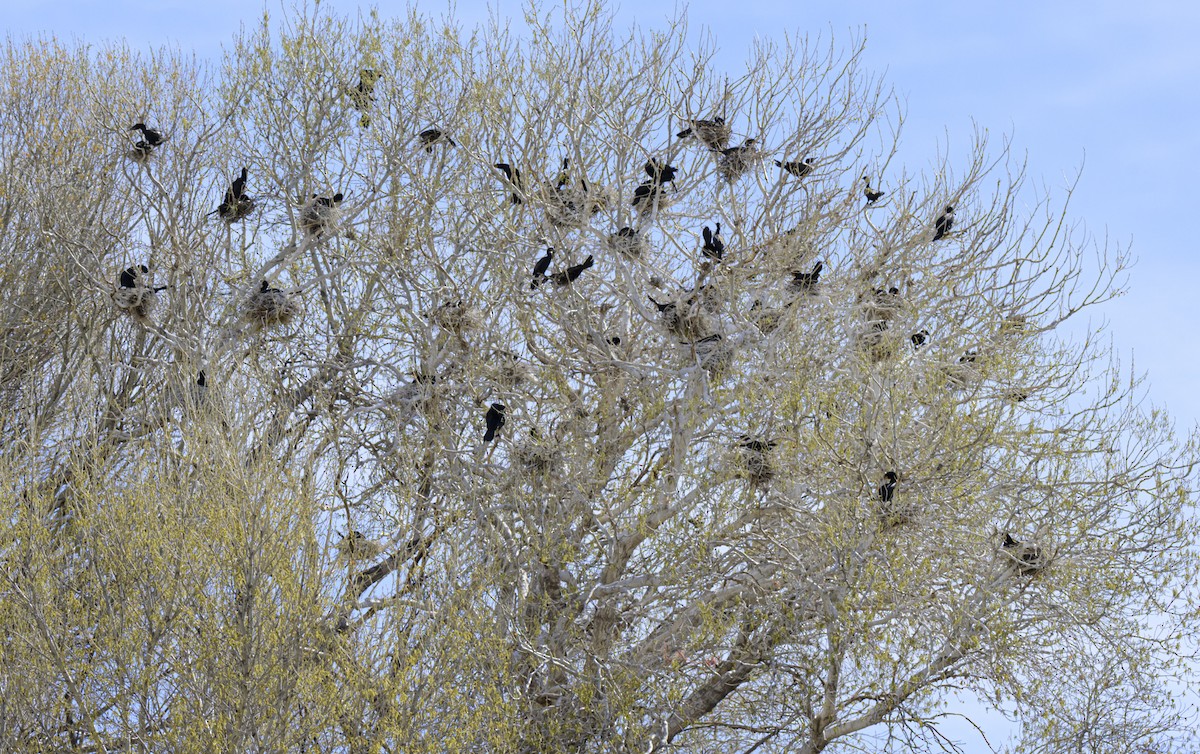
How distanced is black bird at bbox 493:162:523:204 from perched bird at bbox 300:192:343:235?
1.98 meters

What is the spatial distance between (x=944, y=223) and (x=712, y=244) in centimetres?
267

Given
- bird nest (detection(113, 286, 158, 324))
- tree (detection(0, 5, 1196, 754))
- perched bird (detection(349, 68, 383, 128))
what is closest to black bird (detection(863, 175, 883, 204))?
tree (detection(0, 5, 1196, 754))

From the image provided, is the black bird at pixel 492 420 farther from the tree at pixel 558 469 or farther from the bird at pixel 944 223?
the bird at pixel 944 223

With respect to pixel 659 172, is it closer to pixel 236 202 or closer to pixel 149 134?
pixel 236 202

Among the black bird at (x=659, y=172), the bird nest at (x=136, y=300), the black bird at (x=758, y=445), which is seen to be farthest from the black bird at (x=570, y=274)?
the bird nest at (x=136, y=300)

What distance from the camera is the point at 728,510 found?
1164cm

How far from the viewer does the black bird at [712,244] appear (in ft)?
40.1

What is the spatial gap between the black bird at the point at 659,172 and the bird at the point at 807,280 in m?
1.58

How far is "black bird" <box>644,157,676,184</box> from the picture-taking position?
40.7 ft

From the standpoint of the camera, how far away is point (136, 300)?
558 inches

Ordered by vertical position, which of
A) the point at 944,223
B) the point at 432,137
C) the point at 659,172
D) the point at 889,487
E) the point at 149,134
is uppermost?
the point at 432,137

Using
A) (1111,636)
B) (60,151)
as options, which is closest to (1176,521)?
(1111,636)

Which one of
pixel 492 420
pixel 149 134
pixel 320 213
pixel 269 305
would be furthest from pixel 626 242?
pixel 149 134

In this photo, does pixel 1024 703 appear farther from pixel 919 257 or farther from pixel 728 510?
pixel 919 257
